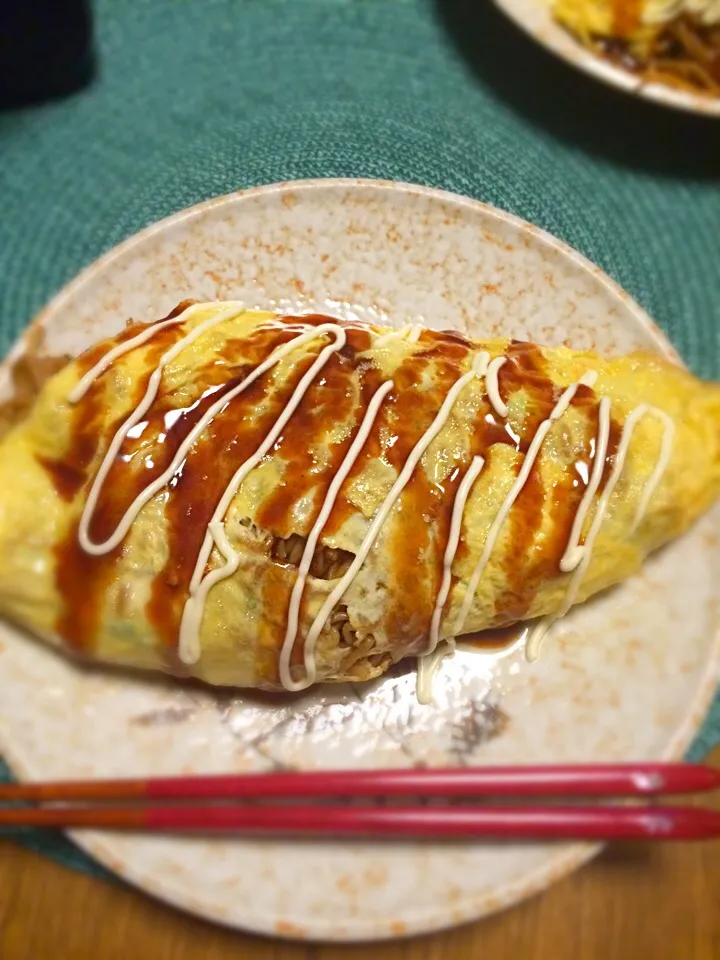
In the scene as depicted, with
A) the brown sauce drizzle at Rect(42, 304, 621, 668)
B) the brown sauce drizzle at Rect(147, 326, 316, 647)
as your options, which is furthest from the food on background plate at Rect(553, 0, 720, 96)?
the brown sauce drizzle at Rect(147, 326, 316, 647)

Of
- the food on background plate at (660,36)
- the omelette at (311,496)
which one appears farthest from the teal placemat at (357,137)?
the omelette at (311,496)

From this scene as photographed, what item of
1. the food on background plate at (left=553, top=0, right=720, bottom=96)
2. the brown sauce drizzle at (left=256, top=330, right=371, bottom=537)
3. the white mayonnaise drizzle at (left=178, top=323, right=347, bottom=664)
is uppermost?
the food on background plate at (left=553, top=0, right=720, bottom=96)

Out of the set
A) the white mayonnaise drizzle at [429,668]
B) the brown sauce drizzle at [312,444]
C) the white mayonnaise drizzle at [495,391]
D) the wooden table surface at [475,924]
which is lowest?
the wooden table surface at [475,924]

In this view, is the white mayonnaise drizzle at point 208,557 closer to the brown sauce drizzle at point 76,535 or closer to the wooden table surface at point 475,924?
the brown sauce drizzle at point 76,535

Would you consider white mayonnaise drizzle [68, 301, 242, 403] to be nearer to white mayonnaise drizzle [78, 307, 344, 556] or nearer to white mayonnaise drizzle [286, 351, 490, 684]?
white mayonnaise drizzle [78, 307, 344, 556]

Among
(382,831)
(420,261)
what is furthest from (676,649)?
(420,261)

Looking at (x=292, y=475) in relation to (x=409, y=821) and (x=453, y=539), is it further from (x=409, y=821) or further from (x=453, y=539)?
(x=409, y=821)
